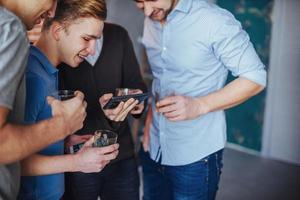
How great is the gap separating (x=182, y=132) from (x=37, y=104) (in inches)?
21.1

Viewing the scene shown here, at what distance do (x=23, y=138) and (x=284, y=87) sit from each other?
983mm

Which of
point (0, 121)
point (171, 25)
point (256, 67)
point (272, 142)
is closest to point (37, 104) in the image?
point (0, 121)

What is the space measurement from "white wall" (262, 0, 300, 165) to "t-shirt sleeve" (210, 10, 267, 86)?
0.65 ft

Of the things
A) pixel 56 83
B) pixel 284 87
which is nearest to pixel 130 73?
pixel 56 83

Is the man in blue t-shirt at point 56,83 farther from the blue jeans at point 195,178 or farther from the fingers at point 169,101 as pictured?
the blue jeans at point 195,178

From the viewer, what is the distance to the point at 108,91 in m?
1.26

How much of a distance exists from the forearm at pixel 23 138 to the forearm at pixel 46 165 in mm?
180

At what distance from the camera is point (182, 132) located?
131 centimetres

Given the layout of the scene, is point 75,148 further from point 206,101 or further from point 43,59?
point 206,101

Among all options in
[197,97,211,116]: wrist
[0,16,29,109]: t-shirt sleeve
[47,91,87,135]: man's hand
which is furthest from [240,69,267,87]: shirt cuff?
[0,16,29,109]: t-shirt sleeve

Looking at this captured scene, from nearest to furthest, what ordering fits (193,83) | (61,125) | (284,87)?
(61,125) → (193,83) → (284,87)

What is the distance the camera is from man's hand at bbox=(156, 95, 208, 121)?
1162mm

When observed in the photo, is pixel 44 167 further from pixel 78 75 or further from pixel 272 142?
pixel 272 142

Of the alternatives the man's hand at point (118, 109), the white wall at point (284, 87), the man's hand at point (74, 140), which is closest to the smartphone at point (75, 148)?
the man's hand at point (74, 140)
